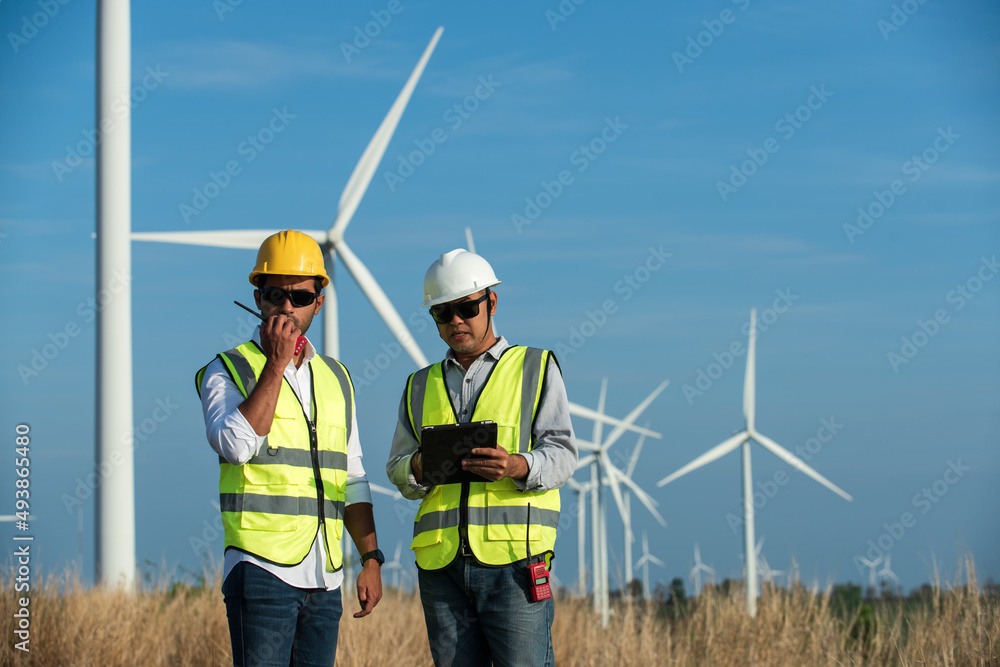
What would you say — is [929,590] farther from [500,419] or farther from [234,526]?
[234,526]

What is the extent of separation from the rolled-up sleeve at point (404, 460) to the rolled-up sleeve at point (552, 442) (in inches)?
21.7

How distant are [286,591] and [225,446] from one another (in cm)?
72

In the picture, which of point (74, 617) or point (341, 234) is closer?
point (74, 617)

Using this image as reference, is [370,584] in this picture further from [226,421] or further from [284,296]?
[284,296]

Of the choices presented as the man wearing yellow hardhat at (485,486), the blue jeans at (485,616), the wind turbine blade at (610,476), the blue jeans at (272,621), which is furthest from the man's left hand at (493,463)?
the wind turbine blade at (610,476)

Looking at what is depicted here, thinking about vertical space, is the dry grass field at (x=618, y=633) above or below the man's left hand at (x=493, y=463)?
below

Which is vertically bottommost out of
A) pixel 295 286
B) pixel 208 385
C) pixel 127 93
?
pixel 208 385

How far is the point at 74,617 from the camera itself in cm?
986

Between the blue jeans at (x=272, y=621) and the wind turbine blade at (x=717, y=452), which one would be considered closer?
the blue jeans at (x=272, y=621)

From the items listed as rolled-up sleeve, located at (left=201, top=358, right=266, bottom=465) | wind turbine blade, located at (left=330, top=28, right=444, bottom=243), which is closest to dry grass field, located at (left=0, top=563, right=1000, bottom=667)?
rolled-up sleeve, located at (left=201, top=358, right=266, bottom=465)

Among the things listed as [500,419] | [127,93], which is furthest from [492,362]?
[127,93]

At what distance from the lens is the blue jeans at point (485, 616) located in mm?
4984

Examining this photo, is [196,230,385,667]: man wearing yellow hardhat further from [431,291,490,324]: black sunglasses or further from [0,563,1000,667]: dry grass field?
[0,563,1000,667]: dry grass field

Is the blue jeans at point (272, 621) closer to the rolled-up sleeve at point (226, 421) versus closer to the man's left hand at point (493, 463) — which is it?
the rolled-up sleeve at point (226, 421)
